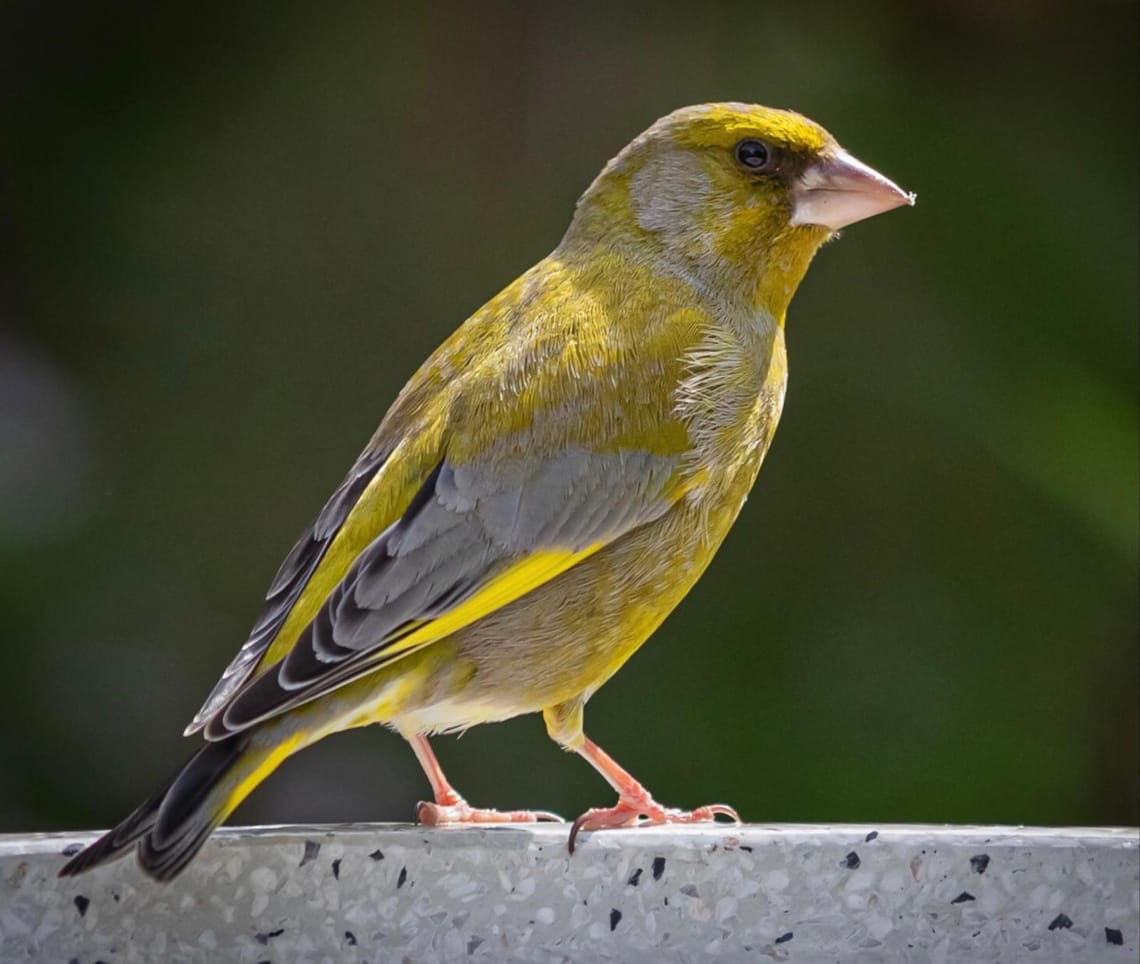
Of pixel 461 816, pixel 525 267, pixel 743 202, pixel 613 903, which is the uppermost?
pixel 743 202

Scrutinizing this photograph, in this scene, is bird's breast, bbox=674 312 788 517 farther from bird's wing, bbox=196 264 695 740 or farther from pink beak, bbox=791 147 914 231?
pink beak, bbox=791 147 914 231

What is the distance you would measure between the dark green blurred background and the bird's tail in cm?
182

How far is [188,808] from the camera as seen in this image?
1.95 m

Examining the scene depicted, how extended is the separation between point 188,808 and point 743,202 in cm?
137

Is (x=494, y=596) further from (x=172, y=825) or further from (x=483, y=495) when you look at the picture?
(x=172, y=825)

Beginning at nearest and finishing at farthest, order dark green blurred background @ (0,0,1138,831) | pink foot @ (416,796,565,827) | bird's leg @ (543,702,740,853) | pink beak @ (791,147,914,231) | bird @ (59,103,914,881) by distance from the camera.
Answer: bird @ (59,103,914,881) < bird's leg @ (543,702,740,853) < pink foot @ (416,796,565,827) < pink beak @ (791,147,914,231) < dark green blurred background @ (0,0,1138,831)

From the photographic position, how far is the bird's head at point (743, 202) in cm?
280

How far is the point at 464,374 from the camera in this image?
2.57 metres

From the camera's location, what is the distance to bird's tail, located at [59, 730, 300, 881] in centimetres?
181

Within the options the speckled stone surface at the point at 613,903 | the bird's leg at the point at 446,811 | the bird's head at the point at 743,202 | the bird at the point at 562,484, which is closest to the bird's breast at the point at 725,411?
the bird at the point at 562,484

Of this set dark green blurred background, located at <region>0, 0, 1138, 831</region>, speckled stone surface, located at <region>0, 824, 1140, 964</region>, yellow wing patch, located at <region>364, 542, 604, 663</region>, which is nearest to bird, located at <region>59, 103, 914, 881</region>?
yellow wing patch, located at <region>364, 542, 604, 663</region>

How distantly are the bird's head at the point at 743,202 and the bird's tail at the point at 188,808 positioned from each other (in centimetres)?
107

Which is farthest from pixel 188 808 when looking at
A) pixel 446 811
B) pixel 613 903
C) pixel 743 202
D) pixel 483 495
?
pixel 743 202

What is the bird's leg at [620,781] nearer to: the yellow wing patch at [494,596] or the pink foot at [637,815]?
the pink foot at [637,815]
